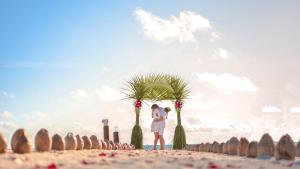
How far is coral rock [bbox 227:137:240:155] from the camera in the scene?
17.7 m

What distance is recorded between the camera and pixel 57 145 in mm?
13953

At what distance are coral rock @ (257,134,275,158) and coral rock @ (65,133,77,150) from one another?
568 centimetres

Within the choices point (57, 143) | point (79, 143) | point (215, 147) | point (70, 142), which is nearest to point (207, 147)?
point (215, 147)

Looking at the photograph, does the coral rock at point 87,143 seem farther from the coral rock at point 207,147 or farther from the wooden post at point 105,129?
the wooden post at point 105,129

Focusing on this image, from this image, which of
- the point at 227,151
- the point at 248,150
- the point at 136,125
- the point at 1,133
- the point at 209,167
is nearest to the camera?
the point at 209,167

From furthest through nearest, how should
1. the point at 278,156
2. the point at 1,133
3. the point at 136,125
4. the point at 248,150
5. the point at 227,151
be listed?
the point at 136,125 < the point at 227,151 < the point at 248,150 < the point at 278,156 < the point at 1,133

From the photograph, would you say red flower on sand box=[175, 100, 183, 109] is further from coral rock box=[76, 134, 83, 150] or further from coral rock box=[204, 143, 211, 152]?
coral rock box=[76, 134, 83, 150]

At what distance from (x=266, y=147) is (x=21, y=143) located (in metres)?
7.29

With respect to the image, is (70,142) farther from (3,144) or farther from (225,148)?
(225,148)

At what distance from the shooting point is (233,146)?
1784cm

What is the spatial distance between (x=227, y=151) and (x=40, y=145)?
8050mm

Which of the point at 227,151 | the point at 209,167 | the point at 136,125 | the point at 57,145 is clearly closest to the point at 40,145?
the point at 57,145

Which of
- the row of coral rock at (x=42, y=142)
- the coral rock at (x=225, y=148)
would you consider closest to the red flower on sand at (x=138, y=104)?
the coral rock at (x=225, y=148)

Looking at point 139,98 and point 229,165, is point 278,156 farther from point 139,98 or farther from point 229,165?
point 139,98
